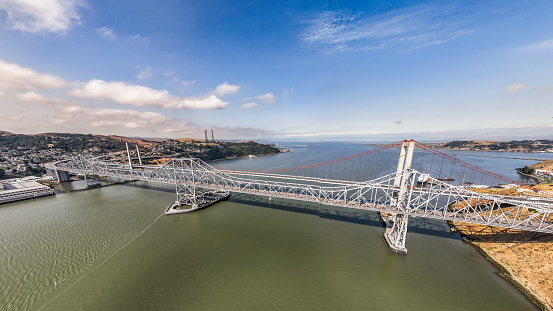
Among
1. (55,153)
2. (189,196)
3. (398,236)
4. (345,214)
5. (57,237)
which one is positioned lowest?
(345,214)

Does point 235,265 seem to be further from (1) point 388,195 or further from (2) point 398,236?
(1) point 388,195

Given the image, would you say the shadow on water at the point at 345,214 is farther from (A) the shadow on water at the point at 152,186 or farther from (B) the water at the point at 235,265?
(A) the shadow on water at the point at 152,186

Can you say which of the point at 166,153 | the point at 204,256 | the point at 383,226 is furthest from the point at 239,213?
the point at 166,153

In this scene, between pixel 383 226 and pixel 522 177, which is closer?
pixel 383 226

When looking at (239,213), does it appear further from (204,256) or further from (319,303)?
(319,303)

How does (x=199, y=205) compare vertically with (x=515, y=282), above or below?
above

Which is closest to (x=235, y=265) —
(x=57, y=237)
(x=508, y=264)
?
(x=57, y=237)
